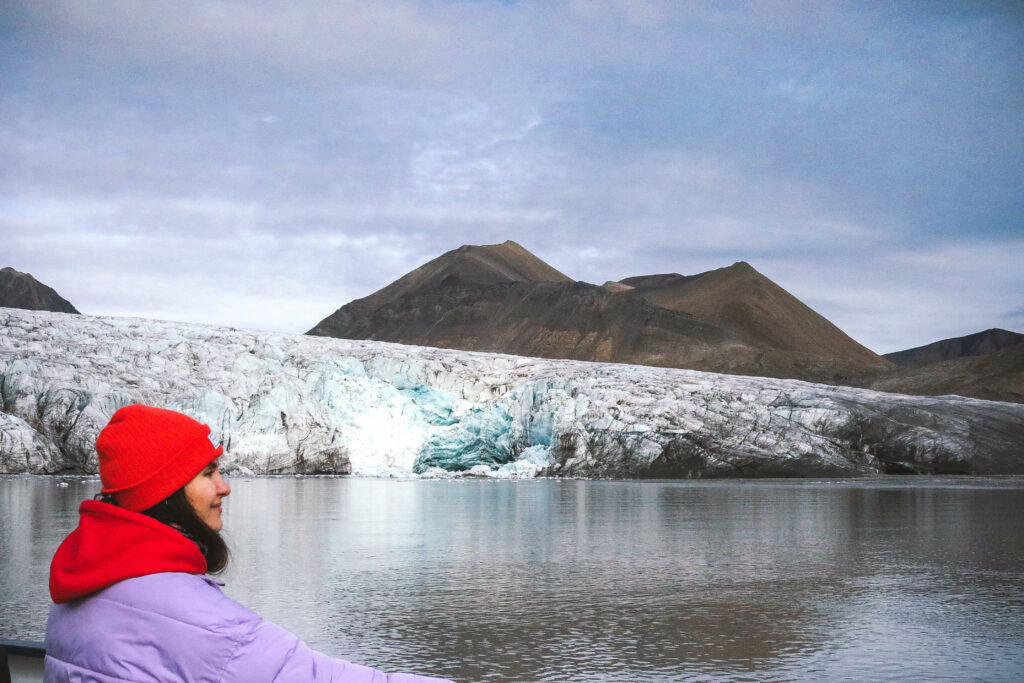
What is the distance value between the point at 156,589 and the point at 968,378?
313 feet

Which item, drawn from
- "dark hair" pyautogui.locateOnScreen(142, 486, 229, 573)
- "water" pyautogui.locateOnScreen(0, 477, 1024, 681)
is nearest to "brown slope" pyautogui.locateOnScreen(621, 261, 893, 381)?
"water" pyautogui.locateOnScreen(0, 477, 1024, 681)

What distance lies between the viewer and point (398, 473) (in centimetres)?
2792

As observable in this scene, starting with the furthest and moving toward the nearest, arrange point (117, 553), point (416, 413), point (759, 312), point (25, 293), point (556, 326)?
1. point (25, 293)
2. point (759, 312)
3. point (556, 326)
4. point (416, 413)
5. point (117, 553)

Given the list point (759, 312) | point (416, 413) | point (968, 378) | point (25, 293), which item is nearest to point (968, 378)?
point (968, 378)

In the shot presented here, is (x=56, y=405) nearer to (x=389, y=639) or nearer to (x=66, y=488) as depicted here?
(x=66, y=488)

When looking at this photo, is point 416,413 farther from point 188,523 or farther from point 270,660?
point 270,660

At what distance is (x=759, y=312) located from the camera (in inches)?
5261

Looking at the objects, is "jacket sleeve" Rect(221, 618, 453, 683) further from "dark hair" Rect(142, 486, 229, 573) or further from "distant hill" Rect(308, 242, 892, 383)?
"distant hill" Rect(308, 242, 892, 383)

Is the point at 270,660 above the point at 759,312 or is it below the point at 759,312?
below

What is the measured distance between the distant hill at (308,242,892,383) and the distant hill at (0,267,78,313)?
4243 cm

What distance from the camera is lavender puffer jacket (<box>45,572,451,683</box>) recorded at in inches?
62.7

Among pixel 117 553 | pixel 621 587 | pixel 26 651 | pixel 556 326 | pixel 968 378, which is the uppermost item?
pixel 556 326

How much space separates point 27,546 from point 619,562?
5582mm

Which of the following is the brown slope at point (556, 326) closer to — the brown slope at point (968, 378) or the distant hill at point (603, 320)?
the distant hill at point (603, 320)
